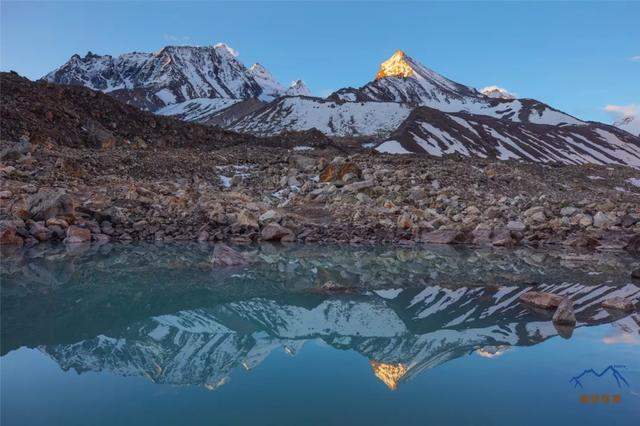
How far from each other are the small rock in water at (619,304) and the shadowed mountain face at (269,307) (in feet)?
0.67

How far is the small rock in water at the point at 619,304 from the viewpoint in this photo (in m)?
8.41

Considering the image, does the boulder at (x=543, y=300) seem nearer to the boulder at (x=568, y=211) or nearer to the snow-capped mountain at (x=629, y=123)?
the boulder at (x=568, y=211)

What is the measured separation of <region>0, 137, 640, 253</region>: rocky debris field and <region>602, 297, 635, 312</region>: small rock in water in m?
8.36

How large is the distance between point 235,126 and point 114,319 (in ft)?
408

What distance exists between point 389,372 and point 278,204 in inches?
609

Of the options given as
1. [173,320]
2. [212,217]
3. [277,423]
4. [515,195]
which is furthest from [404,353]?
[515,195]

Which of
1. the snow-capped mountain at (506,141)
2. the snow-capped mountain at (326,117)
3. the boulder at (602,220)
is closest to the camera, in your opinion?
the boulder at (602,220)

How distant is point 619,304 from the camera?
27.8 ft

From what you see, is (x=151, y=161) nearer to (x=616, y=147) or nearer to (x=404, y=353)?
(x=404, y=353)

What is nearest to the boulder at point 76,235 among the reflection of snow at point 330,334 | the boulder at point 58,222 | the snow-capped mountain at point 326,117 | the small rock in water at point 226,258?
the boulder at point 58,222

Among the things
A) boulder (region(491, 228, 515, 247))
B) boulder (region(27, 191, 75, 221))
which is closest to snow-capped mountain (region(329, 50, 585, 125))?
boulder (region(491, 228, 515, 247))

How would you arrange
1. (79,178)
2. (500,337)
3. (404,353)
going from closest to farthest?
(404,353) < (500,337) < (79,178)

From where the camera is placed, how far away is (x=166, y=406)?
14.6 ft

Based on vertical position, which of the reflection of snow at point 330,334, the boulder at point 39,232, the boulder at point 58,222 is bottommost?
the reflection of snow at point 330,334
